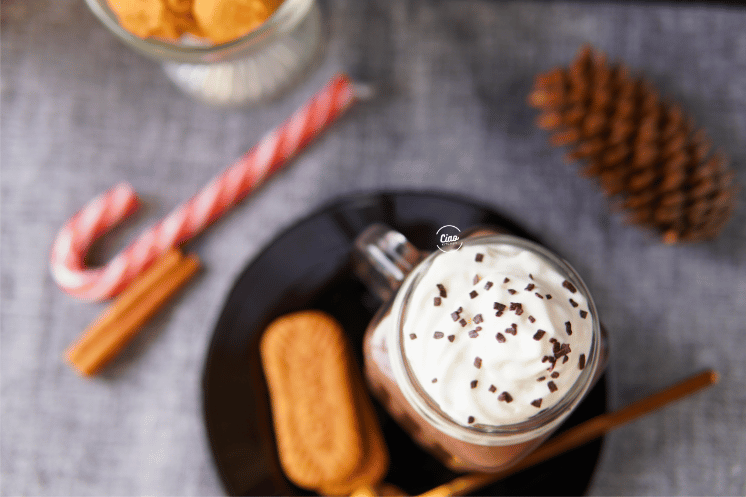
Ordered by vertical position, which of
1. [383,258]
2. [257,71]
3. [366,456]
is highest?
[257,71]

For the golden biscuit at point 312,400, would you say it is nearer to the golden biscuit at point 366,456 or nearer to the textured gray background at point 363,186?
the golden biscuit at point 366,456

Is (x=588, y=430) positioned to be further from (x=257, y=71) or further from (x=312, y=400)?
(x=257, y=71)

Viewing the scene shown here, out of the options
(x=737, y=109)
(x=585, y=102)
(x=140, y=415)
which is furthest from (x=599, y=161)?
(x=140, y=415)

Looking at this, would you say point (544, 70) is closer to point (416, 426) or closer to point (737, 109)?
point (737, 109)

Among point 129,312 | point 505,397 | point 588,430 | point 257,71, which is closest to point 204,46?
point 257,71

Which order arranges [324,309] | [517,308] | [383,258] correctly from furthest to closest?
1. [324,309]
2. [383,258]
3. [517,308]

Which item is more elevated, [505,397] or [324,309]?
[505,397]

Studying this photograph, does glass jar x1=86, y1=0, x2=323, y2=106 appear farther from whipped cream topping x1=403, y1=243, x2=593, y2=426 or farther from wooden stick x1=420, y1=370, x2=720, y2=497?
wooden stick x1=420, y1=370, x2=720, y2=497
